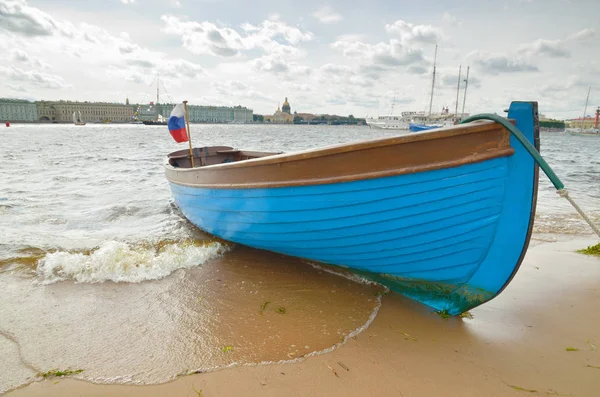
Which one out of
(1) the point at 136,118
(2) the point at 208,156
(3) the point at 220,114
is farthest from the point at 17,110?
(2) the point at 208,156

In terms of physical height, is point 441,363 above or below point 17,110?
below

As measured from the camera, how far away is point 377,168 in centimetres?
328

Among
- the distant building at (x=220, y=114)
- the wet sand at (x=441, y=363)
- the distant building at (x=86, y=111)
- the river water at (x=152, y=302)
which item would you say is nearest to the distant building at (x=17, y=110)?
the distant building at (x=86, y=111)

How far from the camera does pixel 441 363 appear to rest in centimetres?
295

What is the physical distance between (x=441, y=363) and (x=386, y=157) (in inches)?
71.9

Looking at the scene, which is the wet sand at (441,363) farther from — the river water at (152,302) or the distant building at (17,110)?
the distant building at (17,110)

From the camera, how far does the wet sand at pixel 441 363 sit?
104 inches

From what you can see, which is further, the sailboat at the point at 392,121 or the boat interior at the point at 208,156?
the sailboat at the point at 392,121

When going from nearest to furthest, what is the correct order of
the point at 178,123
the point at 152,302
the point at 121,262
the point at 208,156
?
the point at 152,302 < the point at 121,262 < the point at 178,123 < the point at 208,156

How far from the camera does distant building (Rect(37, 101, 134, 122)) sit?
472 feet

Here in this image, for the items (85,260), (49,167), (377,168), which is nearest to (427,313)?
(377,168)

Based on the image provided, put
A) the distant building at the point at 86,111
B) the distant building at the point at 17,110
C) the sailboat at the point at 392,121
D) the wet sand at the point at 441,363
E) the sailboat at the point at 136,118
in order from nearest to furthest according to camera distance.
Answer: the wet sand at the point at 441,363 < the sailboat at the point at 392,121 < the distant building at the point at 17,110 < the distant building at the point at 86,111 < the sailboat at the point at 136,118

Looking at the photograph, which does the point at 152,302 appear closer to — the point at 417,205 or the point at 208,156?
the point at 417,205

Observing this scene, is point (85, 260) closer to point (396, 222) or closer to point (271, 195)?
point (271, 195)
